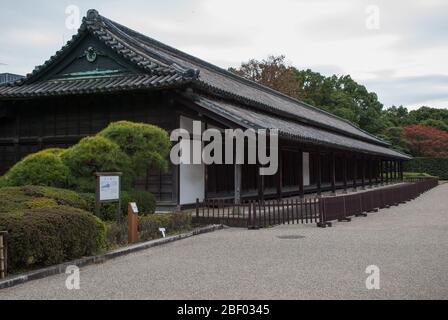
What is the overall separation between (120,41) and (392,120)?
63.1m

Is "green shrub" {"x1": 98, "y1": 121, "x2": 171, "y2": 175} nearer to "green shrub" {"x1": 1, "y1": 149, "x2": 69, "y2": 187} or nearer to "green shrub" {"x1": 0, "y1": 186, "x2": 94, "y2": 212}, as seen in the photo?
"green shrub" {"x1": 1, "y1": 149, "x2": 69, "y2": 187}

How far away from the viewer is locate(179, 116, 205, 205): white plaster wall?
15.1 meters

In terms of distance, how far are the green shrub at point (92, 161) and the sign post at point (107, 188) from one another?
1.16m

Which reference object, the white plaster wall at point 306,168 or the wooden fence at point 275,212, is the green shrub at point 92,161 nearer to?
the wooden fence at point 275,212

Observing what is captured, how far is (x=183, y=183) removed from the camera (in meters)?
15.2

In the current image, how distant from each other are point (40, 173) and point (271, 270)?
23.2 ft

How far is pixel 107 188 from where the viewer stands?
10.3 meters

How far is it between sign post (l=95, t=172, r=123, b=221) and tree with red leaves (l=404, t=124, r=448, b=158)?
54707mm

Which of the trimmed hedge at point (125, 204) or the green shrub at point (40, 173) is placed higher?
the green shrub at point (40, 173)

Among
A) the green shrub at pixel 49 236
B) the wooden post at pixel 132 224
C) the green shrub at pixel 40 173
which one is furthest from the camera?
the green shrub at pixel 40 173

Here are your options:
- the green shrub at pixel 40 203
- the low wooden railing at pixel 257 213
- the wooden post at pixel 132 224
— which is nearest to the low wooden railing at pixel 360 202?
the low wooden railing at pixel 257 213

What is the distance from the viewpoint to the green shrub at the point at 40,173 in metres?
11.8

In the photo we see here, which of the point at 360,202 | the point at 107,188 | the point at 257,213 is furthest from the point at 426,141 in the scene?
the point at 107,188

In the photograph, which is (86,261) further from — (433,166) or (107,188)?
(433,166)
